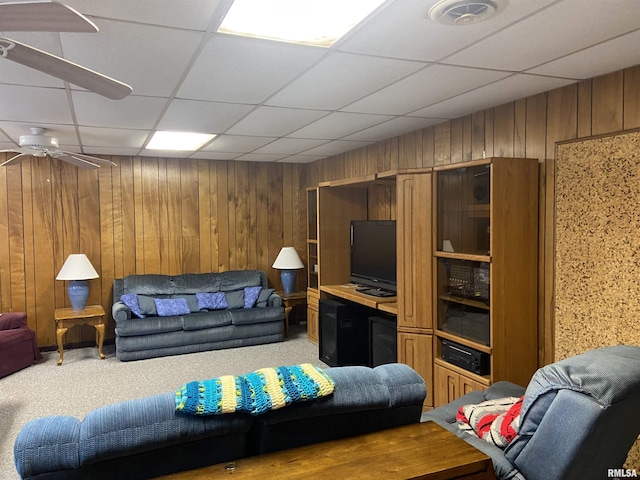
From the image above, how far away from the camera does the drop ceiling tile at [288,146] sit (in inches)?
193

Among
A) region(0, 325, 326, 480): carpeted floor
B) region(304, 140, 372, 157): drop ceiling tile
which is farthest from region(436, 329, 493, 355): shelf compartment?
region(304, 140, 372, 157): drop ceiling tile

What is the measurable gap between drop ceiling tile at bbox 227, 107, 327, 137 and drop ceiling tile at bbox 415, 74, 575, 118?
0.91 m

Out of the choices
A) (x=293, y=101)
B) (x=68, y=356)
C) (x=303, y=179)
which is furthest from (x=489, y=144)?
(x=68, y=356)

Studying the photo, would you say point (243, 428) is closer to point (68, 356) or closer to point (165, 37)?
point (165, 37)

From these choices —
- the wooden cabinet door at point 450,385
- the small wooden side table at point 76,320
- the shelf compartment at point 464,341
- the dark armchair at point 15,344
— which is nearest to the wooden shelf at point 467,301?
the shelf compartment at point 464,341

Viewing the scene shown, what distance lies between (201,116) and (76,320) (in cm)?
299

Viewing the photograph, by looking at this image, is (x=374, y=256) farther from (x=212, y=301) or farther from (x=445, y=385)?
(x=212, y=301)

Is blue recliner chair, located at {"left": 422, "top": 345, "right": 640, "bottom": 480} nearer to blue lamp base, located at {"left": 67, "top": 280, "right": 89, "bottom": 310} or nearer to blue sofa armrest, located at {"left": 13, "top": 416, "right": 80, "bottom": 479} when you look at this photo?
blue sofa armrest, located at {"left": 13, "top": 416, "right": 80, "bottom": 479}

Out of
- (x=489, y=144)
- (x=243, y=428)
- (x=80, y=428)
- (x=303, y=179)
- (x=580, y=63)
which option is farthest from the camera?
(x=303, y=179)

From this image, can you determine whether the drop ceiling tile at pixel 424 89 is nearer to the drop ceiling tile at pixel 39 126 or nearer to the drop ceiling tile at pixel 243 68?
the drop ceiling tile at pixel 243 68

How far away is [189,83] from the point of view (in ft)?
9.00

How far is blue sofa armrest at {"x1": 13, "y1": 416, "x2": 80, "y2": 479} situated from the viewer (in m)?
1.38

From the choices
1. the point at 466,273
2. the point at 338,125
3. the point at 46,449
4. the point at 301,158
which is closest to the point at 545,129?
the point at 466,273

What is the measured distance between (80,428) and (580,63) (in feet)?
9.20
